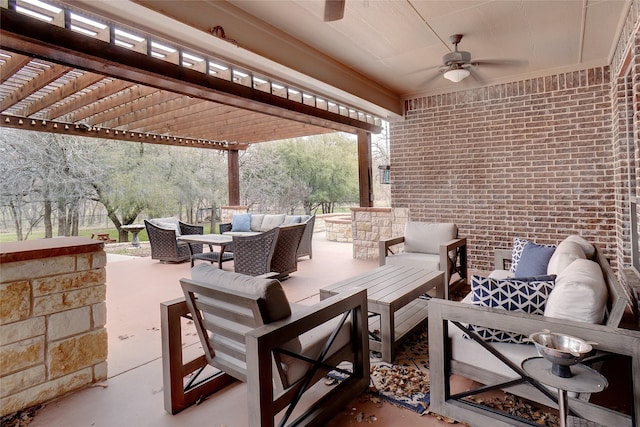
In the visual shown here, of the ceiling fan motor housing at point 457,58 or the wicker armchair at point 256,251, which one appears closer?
the ceiling fan motor housing at point 457,58

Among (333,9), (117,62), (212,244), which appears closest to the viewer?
(333,9)

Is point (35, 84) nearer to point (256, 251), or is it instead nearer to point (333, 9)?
point (256, 251)

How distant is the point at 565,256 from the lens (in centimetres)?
236

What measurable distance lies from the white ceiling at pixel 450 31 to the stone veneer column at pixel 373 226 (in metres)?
2.36

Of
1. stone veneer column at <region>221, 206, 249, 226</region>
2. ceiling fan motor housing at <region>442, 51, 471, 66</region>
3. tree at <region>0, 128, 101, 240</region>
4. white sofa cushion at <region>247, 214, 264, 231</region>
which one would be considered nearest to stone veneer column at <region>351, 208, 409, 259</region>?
white sofa cushion at <region>247, 214, 264, 231</region>

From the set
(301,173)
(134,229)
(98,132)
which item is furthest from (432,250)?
(301,173)

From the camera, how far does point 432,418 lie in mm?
1926

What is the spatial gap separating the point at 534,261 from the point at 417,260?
5.04 ft

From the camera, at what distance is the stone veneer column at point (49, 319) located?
2000 millimetres

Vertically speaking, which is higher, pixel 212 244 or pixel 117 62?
pixel 117 62

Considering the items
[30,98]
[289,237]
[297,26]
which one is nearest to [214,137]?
[30,98]

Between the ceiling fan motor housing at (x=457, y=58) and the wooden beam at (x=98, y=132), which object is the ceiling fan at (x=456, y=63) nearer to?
the ceiling fan motor housing at (x=457, y=58)

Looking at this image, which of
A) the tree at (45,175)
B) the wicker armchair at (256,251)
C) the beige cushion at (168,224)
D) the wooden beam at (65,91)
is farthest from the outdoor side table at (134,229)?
the wicker armchair at (256,251)

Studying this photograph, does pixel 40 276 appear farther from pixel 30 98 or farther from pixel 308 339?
pixel 30 98
